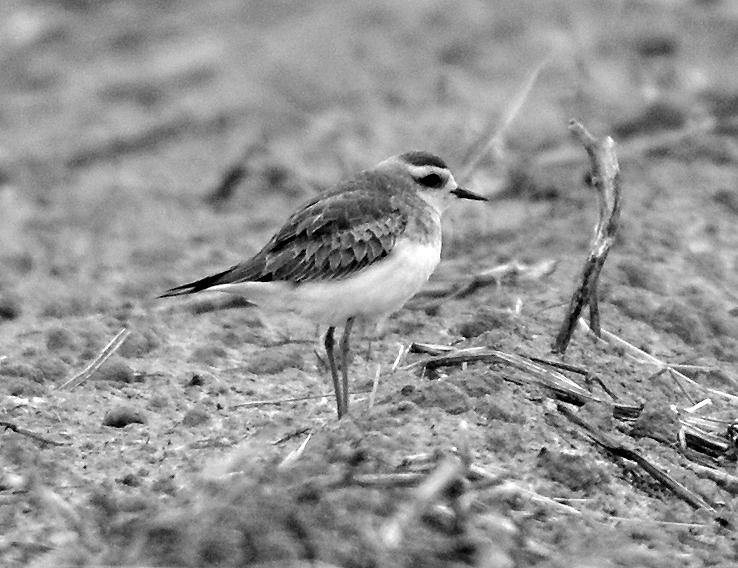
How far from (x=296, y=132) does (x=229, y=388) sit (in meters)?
6.03

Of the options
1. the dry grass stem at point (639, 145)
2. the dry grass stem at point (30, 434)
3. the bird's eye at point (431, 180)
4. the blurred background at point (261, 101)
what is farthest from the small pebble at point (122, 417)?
the dry grass stem at point (639, 145)

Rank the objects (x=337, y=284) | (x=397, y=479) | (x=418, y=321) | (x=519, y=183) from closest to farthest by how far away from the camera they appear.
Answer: (x=397, y=479) < (x=337, y=284) < (x=418, y=321) < (x=519, y=183)

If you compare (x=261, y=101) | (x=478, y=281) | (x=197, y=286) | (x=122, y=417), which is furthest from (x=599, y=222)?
(x=261, y=101)

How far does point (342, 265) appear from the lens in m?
7.12

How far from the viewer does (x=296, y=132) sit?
1327 cm

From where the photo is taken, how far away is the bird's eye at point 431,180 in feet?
25.8

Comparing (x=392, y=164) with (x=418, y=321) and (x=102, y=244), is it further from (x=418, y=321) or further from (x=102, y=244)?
(x=102, y=244)

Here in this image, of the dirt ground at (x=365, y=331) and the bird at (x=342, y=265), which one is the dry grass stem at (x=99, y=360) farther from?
the bird at (x=342, y=265)

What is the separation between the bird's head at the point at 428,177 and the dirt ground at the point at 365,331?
0.65 metres

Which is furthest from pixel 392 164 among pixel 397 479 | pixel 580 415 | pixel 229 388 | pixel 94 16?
pixel 94 16

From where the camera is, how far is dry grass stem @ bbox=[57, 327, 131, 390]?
751cm

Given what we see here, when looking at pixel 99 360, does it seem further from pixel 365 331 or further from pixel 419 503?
pixel 419 503

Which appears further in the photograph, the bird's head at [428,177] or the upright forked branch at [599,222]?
the bird's head at [428,177]

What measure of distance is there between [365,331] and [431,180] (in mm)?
959
